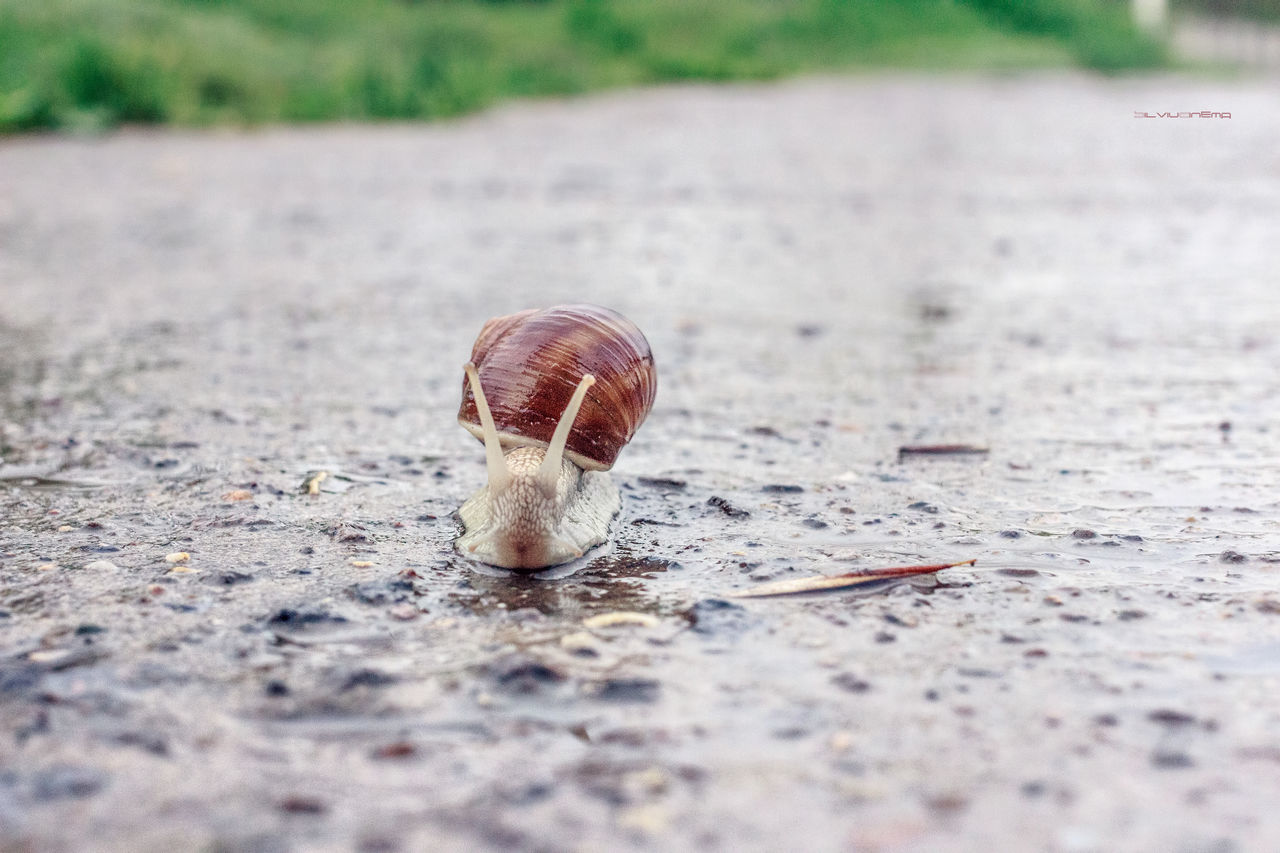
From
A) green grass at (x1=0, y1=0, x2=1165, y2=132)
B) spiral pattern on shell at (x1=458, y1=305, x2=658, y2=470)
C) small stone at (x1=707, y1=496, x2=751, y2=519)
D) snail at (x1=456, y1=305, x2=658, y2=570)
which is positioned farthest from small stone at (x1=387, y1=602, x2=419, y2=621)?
green grass at (x1=0, y1=0, x2=1165, y2=132)

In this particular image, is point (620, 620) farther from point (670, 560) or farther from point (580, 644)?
point (670, 560)

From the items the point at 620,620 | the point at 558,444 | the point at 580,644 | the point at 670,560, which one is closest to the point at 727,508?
the point at 670,560

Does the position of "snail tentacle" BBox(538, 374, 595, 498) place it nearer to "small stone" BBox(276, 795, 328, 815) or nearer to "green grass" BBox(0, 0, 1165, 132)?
"small stone" BBox(276, 795, 328, 815)

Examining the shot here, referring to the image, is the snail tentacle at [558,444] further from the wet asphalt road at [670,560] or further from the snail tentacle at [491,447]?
the wet asphalt road at [670,560]

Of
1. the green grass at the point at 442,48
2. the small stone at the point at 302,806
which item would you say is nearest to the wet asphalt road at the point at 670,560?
the small stone at the point at 302,806

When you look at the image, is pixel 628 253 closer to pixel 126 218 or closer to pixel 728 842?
pixel 126 218

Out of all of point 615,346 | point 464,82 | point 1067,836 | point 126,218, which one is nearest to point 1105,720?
point 1067,836
